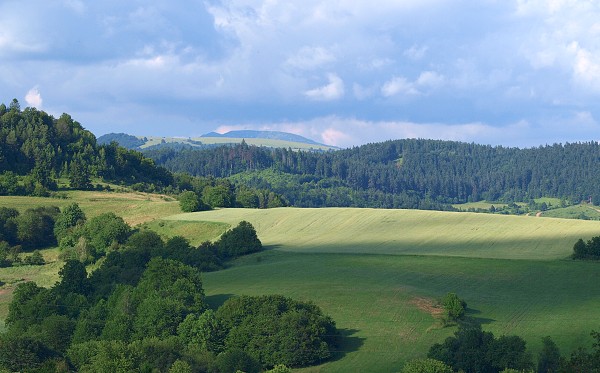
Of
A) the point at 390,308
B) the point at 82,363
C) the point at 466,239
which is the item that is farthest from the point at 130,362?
the point at 466,239

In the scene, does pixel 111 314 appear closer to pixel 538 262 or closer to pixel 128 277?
pixel 128 277

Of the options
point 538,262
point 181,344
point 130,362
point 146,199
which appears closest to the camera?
point 130,362

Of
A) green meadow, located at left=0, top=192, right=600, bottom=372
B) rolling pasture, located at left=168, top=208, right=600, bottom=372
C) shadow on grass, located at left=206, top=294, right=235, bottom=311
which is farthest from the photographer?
shadow on grass, located at left=206, top=294, right=235, bottom=311

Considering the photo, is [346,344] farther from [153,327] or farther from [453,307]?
[153,327]

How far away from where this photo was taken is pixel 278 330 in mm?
73250

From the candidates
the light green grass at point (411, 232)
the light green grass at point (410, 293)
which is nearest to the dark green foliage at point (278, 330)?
the light green grass at point (410, 293)

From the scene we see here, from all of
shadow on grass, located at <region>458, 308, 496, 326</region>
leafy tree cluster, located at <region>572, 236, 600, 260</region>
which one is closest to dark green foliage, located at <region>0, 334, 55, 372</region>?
shadow on grass, located at <region>458, 308, 496, 326</region>

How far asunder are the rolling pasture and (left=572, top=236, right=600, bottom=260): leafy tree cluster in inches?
73.6

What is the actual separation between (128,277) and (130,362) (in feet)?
130

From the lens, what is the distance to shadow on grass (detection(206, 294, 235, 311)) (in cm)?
8591

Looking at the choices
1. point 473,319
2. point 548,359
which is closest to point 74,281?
point 473,319

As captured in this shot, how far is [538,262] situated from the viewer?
98.3m

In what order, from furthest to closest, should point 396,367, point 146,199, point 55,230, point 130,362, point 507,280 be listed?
1. point 146,199
2. point 55,230
3. point 507,280
4. point 396,367
5. point 130,362

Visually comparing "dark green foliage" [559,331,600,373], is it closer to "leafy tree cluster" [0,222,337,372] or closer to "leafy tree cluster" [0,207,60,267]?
"leafy tree cluster" [0,222,337,372]
